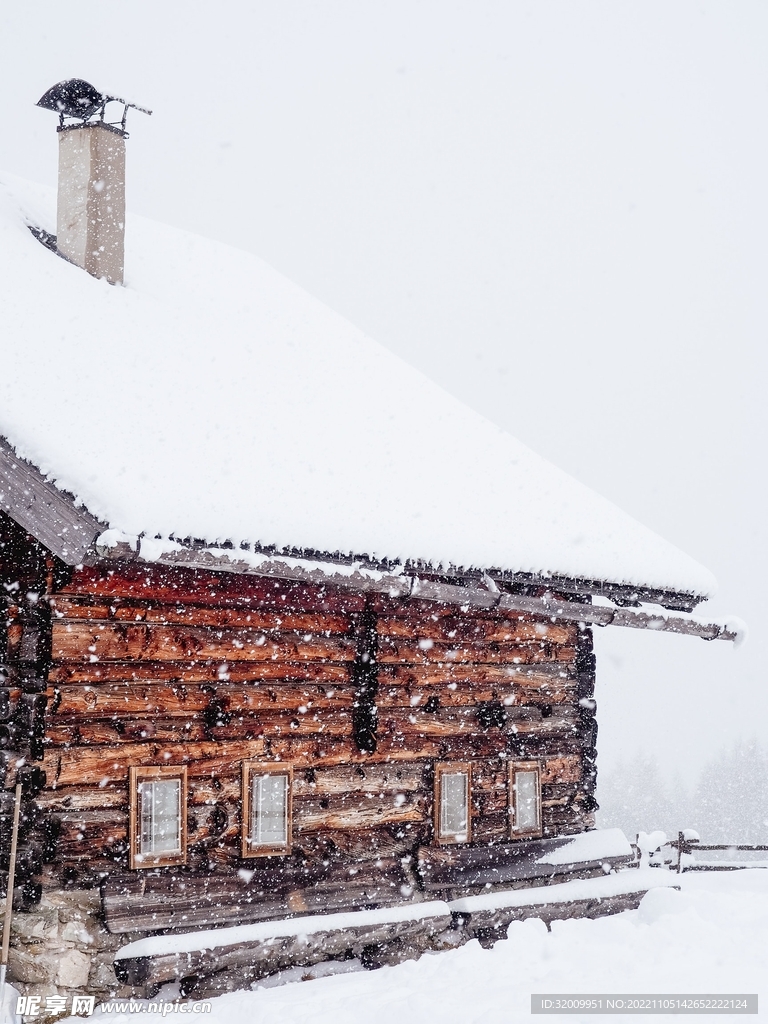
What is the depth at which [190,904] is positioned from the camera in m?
7.05

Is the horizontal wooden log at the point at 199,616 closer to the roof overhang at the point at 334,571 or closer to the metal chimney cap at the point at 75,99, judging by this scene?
the roof overhang at the point at 334,571

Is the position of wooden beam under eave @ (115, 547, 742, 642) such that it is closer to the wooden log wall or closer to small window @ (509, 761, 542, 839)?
the wooden log wall

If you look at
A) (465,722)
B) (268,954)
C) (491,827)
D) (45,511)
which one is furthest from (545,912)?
(45,511)

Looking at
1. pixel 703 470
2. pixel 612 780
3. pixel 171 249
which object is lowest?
pixel 612 780

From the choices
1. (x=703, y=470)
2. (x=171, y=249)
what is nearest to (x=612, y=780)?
(x=171, y=249)

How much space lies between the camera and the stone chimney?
33.0 feet

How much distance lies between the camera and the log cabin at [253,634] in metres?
6.63

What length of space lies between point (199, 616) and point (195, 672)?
40cm

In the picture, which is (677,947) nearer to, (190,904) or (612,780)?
(190,904)

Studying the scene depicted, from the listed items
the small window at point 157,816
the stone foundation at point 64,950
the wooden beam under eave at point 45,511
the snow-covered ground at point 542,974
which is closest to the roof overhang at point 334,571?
the wooden beam under eave at point 45,511

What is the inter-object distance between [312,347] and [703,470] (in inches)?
7713

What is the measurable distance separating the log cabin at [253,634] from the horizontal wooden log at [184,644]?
0.7 inches

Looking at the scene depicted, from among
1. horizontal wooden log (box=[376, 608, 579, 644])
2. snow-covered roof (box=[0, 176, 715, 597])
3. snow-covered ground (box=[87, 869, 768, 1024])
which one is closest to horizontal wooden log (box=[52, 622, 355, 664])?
horizontal wooden log (box=[376, 608, 579, 644])

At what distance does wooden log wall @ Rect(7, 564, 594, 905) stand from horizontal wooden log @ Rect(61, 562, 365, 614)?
0.04 ft
